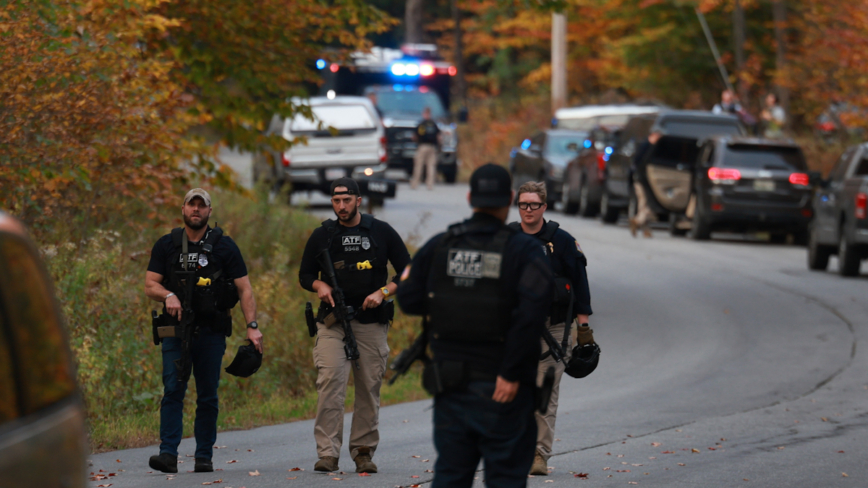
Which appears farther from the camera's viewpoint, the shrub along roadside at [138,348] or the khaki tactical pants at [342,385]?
the shrub along roadside at [138,348]

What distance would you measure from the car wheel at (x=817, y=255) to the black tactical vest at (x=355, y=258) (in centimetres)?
1242

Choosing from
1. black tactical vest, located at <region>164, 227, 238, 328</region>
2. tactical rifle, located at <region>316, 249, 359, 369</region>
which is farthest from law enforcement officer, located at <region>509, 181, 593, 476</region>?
black tactical vest, located at <region>164, 227, 238, 328</region>

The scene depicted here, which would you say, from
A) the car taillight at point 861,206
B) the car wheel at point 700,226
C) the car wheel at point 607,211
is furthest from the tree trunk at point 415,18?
the car taillight at point 861,206

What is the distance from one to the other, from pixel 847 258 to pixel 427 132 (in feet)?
45.4

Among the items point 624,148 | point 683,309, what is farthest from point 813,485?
point 624,148

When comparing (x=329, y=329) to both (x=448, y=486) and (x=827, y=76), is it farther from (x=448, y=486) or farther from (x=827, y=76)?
(x=827, y=76)

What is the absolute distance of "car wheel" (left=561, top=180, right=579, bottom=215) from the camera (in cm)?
2689

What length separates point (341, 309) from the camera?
7.41m

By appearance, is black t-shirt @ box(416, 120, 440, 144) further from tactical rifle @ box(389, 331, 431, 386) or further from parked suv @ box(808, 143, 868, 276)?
tactical rifle @ box(389, 331, 431, 386)

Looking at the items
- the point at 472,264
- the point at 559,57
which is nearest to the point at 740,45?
the point at 559,57

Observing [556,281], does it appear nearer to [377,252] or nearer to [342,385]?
[377,252]

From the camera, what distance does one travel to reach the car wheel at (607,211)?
2489 cm

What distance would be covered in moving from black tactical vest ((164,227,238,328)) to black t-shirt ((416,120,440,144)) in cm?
2219

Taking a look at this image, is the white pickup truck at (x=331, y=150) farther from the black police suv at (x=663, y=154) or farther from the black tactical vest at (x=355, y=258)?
the black tactical vest at (x=355, y=258)
